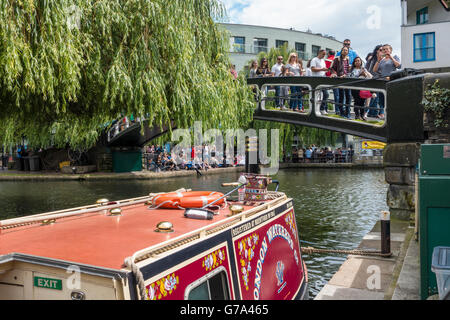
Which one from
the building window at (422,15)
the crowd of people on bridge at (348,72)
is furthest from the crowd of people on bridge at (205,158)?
the crowd of people on bridge at (348,72)

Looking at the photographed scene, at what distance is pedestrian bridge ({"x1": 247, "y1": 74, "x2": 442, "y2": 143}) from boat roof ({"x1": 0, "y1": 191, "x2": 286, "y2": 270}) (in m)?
5.77

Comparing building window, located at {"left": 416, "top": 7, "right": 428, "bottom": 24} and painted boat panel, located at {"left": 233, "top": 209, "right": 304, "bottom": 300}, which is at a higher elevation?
building window, located at {"left": 416, "top": 7, "right": 428, "bottom": 24}

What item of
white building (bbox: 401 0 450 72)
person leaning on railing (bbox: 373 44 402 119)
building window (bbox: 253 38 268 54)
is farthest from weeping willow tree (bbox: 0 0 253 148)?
building window (bbox: 253 38 268 54)

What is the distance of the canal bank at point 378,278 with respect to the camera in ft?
13.7

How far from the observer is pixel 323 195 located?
599 inches

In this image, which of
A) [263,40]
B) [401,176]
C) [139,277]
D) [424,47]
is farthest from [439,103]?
[263,40]

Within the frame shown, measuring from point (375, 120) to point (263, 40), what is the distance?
32.9m

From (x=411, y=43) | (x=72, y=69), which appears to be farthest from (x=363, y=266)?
(x=411, y=43)

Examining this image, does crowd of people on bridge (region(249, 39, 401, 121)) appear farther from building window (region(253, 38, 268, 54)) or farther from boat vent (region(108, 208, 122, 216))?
building window (region(253, 38, 268, 54))

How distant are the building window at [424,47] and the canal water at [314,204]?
1221cm

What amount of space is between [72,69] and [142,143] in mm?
19683

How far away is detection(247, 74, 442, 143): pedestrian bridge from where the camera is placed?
8.49 metres

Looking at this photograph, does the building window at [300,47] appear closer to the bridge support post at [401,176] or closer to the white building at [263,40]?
the white building at [263,40]

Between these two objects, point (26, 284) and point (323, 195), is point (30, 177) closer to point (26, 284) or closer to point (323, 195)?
point (323, 195)
